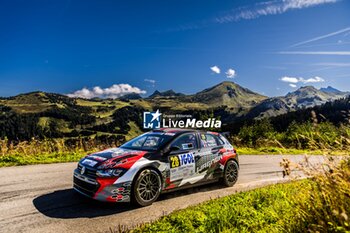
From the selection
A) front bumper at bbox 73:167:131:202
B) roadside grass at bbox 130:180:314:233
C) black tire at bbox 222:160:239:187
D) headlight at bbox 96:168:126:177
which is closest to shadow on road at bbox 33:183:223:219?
front bumper at bbox 73:167:131:202

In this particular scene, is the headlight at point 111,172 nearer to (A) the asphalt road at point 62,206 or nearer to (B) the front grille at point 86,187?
(B) the front grille at point 86,187

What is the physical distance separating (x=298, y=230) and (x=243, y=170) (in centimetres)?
857

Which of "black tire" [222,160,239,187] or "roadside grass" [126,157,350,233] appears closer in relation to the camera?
"roadside grass" [126,157,350,233]

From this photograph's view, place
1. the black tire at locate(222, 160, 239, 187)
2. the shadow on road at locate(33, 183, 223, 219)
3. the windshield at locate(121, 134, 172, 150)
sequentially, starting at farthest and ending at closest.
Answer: the black tire at locate(222, 160, 239, 187), the windshield at locate(121, 134, 172, 150), the shadow on road at locate(33, 183, 223, 219)

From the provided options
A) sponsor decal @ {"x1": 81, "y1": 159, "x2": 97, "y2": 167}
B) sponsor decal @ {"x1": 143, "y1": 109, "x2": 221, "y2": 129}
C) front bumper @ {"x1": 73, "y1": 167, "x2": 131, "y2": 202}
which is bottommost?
front bumper @ {"x1": 73, "y1": 167, "x2": 131, "y2": 202}

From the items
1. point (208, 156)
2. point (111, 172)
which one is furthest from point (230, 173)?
point (111, 172)

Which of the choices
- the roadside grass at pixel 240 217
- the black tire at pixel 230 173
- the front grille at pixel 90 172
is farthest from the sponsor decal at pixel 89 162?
the black tire at pixel 230 173

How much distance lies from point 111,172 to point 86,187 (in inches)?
28.7

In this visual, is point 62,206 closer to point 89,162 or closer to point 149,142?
point 89,162

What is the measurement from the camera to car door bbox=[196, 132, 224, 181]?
8539 mm

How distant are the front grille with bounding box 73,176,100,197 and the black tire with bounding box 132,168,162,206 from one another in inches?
33.9

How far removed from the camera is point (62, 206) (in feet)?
22.0

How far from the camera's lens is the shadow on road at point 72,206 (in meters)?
6.27

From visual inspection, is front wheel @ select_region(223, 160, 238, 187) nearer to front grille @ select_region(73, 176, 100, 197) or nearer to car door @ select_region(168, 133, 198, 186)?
car door @ select_region(168, 133, 198, 186)
